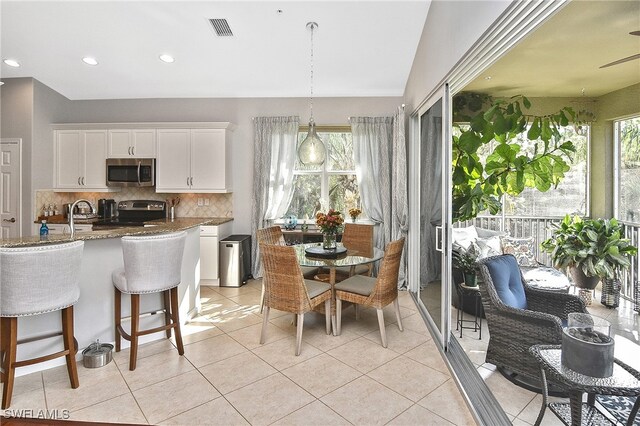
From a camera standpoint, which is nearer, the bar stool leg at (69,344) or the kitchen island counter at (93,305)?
the bar stool leg at (69,344)

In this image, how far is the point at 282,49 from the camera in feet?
14.1

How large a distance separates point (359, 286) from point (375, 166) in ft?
7.81

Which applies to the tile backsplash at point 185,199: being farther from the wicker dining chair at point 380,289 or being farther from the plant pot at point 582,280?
the plant pot at point 582,280

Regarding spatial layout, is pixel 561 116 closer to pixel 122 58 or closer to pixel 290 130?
pixel 290 130

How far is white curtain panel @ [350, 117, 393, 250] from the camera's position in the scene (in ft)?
16.9

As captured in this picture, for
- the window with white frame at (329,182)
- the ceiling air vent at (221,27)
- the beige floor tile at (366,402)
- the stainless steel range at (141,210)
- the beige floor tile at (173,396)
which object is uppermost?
the ceiling air vent at (221,27)

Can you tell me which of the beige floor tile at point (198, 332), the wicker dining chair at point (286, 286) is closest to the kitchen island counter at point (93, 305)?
the beige floor tile at point (198, 332)

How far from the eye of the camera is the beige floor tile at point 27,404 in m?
2.21

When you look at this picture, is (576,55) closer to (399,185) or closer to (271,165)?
(399,185)

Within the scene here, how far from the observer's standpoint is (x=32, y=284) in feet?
7.31

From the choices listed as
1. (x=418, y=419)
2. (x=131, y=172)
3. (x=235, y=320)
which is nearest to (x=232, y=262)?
(x=235, y=320)

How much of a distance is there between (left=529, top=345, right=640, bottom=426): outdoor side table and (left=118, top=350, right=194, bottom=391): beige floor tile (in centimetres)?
250

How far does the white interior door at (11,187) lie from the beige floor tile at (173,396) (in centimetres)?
429

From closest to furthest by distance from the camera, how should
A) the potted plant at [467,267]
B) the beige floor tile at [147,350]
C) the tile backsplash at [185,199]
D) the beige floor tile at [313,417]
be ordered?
1. the beige floor tile at [313,417]
2. the beige floor tile at [147,350]
3. the potted plant at [467,267]
4. the tile backsplash at [185,199]
